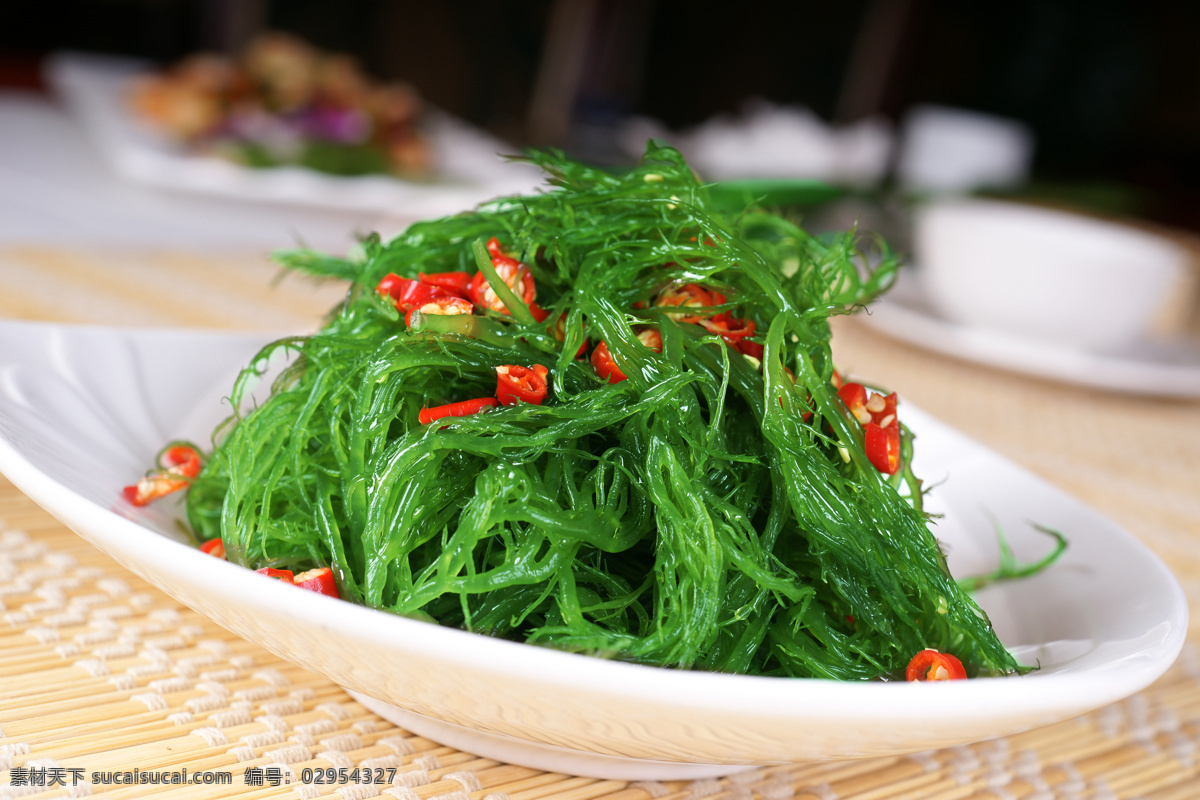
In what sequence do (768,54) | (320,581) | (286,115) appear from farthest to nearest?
(768,54) < (286,115) < (320,581)

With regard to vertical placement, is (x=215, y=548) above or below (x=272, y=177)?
below

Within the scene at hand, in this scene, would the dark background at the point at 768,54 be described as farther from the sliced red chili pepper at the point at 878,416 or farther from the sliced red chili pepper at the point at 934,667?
the sliced red chili pepper at the point at 934,667

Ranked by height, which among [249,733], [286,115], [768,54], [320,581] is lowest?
[249,733]

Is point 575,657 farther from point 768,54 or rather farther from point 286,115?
point 768,54

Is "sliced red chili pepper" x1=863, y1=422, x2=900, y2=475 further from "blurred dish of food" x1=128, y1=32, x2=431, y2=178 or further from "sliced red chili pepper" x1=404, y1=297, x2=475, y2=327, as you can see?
"blurred dish of food" x1=128, y1=32, x2=431, y2=178

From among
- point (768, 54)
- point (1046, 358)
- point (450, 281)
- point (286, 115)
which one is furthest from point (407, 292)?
point (768, 54)

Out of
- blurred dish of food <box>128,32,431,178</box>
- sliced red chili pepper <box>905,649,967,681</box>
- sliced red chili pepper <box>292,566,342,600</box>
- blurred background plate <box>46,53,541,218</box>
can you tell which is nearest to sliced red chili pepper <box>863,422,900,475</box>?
sliced red chili pepper <box>905,649,967,681</box>

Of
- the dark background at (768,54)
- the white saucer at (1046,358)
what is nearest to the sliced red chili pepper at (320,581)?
the white saucer at (1046,358)
